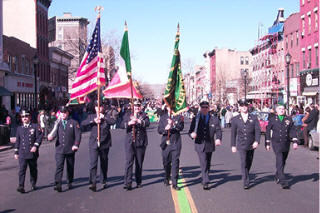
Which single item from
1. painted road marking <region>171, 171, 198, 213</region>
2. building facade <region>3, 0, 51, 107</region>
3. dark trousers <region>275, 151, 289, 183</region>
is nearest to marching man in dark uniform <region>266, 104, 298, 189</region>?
dark trousers <region>275, 151, 289, 183</region>

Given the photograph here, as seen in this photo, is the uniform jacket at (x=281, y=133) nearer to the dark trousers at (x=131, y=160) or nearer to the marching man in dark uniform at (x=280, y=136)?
the marching man in dark uniform at (x=280, y=136)

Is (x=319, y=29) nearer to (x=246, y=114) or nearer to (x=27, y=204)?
(x=246, y=114)

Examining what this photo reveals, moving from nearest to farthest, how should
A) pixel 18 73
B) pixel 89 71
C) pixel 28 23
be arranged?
pixel 89 71 < pixel 18 73 < pixel 28 23

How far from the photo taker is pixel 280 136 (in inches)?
392

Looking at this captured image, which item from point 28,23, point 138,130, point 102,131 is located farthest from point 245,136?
point 28,23

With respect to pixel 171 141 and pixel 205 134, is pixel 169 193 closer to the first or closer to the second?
pixel 171 141

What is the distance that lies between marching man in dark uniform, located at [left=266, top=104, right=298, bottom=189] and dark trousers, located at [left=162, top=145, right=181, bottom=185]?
201cm

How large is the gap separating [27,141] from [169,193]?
320 cm

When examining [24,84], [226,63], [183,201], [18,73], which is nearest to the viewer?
[183,201]

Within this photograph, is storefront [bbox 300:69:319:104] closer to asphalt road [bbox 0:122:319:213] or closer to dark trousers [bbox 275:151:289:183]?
asphalt road [bbox 0:122:319:213]

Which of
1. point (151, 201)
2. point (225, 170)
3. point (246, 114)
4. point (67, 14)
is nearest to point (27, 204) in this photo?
point (151, 201)

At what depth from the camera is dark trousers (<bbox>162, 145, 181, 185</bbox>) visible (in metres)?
9.46

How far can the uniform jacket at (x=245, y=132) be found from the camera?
967cm

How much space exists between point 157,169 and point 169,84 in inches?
125
